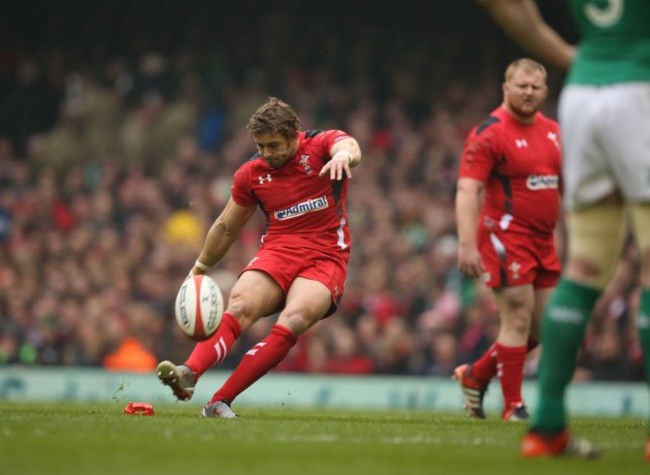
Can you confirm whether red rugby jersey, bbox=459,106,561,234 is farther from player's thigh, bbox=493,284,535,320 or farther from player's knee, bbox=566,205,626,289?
player's knee, bbox=566,205,626,289

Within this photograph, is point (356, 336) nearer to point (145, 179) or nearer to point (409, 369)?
point (409, 369)

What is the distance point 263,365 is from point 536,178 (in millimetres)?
2287

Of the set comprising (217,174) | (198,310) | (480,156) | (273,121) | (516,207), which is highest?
(273,121)

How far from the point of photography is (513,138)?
29.2 feet

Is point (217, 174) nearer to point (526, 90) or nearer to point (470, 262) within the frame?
point (526, 90)

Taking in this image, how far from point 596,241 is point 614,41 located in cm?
85

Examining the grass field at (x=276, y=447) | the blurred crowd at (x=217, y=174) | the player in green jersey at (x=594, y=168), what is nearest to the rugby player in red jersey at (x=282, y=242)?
the grass field at (x=276, y=447)

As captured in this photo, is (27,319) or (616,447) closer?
(616,447)

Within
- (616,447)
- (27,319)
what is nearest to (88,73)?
(27,319)

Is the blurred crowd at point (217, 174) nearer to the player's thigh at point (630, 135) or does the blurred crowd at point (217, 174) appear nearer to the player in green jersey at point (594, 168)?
the player in green jersey at point (594, 168)

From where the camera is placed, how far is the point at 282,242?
891 cm

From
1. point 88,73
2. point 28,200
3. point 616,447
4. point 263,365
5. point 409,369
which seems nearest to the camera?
point 616,447

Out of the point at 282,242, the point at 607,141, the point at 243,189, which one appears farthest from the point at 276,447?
the point at 243,189

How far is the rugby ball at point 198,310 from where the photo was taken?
810 centimetres
